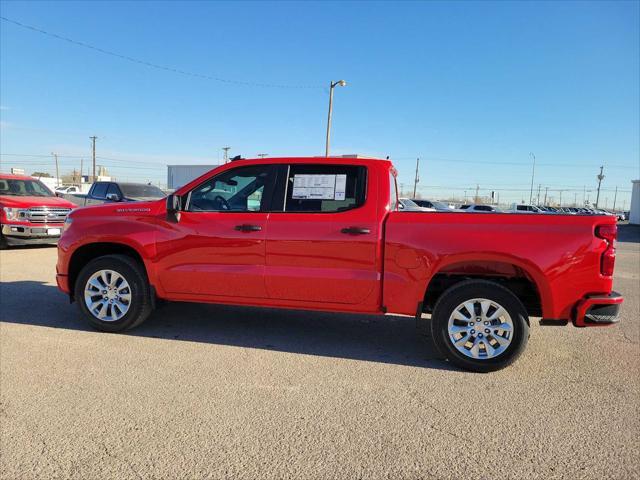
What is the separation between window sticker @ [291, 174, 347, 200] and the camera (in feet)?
14.6

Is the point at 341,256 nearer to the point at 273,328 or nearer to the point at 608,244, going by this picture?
the point at 273,328

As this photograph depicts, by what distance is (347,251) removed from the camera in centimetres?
426

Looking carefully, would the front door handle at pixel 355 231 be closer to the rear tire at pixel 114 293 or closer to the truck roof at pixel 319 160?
the truck roof at pixel 319 160

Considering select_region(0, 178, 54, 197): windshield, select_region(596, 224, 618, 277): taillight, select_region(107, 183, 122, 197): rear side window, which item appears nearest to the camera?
select_region(596, 224, 618, 277): taillight

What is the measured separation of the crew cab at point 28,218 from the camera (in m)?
10.8

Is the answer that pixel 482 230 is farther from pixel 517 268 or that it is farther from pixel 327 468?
pixel 327 468

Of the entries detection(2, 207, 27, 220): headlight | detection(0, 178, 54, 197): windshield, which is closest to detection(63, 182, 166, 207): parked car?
detection(0, 178, 54, 197): windshield

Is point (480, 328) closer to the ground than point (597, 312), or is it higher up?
closer to the ground

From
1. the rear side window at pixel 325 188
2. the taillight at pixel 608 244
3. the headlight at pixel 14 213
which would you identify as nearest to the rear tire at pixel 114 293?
the rear side window at pixel 325 188

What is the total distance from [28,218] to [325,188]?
31.4 ft

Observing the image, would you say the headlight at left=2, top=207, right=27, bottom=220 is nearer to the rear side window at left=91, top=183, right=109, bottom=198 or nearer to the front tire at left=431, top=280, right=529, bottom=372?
the rear side window at left=91, top=183, right=109, bottom=198

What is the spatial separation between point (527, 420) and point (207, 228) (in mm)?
3275

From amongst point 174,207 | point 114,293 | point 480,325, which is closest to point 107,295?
point 114,293

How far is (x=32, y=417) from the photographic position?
3078mm
